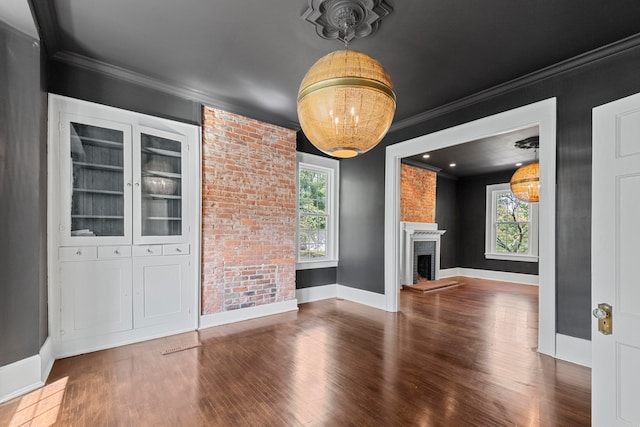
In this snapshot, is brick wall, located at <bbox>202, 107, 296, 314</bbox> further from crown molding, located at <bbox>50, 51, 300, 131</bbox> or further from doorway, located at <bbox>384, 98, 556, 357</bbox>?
doorway, located at <bbox>384, 98, 556, 357</bbox>

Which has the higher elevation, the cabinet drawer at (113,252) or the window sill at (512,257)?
the cabinet drawer at (113,252)

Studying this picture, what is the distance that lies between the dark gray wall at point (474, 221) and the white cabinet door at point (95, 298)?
27.4 feet

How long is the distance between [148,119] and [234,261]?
6.88ft

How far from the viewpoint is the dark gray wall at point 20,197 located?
2293 millimetres

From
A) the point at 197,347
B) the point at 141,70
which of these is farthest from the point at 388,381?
the point at 141,70

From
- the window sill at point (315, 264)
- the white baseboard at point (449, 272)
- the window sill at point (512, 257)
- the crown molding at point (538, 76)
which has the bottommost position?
the white baseboard at point (449, 272)

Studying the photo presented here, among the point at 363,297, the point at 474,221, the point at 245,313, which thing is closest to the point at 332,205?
the point at 363,297

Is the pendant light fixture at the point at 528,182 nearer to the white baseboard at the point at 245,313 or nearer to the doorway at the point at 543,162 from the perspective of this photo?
the doorway at the point at 543,162

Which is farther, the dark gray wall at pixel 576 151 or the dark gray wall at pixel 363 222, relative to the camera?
the dark gray wall at pixel 363 222

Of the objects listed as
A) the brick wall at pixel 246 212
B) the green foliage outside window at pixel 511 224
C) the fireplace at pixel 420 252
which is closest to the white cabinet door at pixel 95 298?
the brick wall at pixel 246 212

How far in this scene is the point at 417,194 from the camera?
24.1 feet

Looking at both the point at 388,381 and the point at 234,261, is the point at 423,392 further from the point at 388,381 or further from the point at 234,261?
the point at 234,261

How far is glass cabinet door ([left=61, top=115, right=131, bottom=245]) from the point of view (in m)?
3.06

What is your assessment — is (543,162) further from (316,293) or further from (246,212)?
(316,293)
